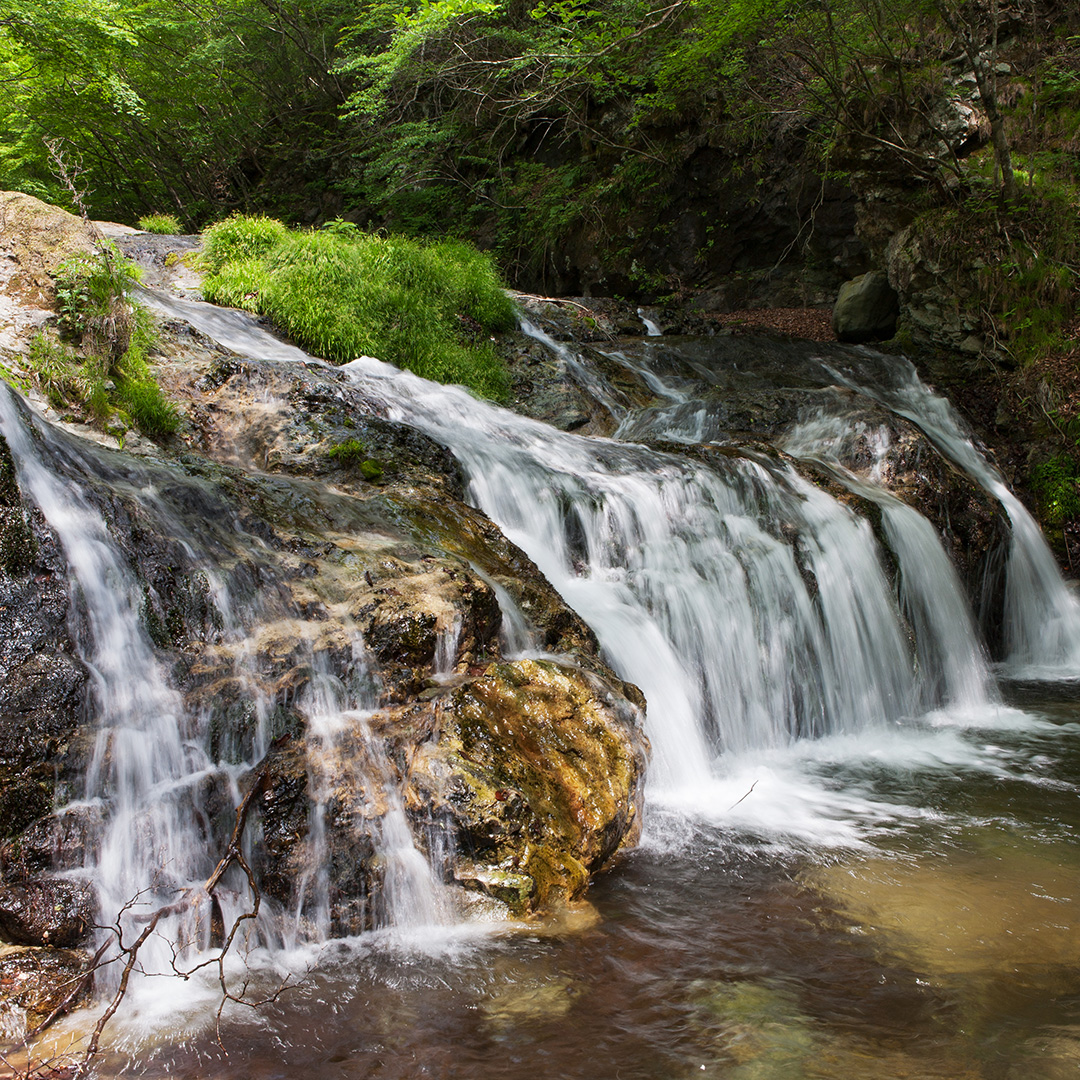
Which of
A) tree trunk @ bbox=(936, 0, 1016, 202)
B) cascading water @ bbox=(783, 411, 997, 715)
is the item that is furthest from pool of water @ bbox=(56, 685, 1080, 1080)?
tree trunk @ bbox=(936, 0, 1016, 202)

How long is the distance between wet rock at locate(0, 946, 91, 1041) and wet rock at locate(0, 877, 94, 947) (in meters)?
0.04

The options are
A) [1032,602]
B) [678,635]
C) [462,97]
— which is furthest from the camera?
[462,97]

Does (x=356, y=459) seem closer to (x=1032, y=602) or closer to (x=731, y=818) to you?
(x=731, y=818)

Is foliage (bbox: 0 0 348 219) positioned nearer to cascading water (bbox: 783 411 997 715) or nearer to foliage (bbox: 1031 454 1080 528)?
cascading water (bbox: 783 411 997 715)

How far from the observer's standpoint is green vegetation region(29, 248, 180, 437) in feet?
18.7

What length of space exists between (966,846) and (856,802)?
0.73 meters

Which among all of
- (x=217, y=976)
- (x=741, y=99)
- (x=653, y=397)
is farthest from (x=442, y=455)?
(x=741, y=99)

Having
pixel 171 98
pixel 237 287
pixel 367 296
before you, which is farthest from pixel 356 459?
pixel 171 98

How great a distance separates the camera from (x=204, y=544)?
163 inches

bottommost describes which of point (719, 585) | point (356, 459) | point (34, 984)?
point (34, 984)

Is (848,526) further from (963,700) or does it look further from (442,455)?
(442,455)

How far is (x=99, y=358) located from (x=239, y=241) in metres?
5.16

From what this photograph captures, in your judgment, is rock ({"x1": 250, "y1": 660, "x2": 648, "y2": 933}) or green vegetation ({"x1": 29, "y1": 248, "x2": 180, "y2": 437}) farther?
green vegetation ({"x1": 29, "y1": 248, "x2": 180, "y2": 437})

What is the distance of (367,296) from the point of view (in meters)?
9.59
